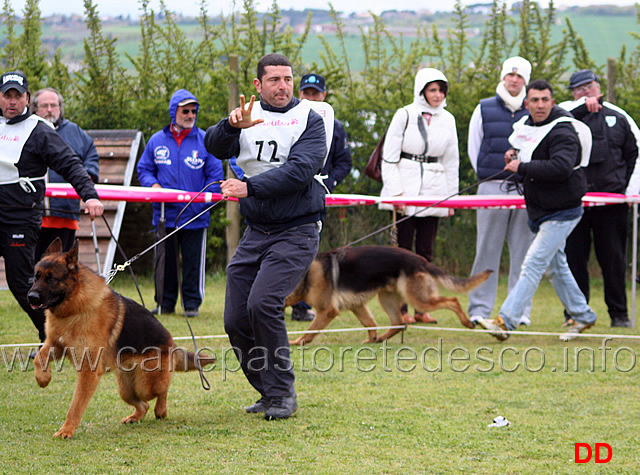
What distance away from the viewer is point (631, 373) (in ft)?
19.9

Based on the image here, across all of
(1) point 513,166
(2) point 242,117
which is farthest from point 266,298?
(1) point 513,166

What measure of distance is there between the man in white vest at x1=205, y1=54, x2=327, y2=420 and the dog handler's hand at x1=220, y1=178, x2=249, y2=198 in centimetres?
11

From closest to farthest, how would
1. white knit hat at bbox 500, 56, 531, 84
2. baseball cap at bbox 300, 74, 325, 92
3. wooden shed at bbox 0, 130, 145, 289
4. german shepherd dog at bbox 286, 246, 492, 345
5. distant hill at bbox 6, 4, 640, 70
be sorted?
german shepherd dog at bbox 286, 246, 492, 345 < baseball cap at bbox 300, 74, 325, 92 < white knit hat at bbox 500, 56, 531, 84 < wooden shed at bbox 0, 130, 145, 289 < distant hill at bbox 6, 4, 640, 70

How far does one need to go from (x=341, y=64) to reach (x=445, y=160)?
13.4 feet

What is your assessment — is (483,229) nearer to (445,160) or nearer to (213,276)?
(445,160)

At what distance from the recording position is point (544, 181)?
6.94m

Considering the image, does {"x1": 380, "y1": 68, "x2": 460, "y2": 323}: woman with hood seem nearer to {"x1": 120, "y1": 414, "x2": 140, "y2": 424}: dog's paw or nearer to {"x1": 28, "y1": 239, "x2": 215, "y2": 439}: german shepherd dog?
{"x1": 28, "y1": 239, "x2": 215, "y2": 439}: german shepherd dog

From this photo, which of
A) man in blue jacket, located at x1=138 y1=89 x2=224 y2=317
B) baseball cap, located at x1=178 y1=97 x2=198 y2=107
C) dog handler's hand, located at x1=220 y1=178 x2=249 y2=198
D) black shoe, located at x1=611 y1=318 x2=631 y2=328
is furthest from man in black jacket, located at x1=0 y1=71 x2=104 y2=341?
black shoe, located at x1=611 y1=318 x2=631 y2=328

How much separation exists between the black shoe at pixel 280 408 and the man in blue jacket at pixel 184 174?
3674 millimetres

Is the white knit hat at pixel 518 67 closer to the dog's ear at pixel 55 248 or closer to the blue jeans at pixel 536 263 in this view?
the blue jeans at pixel 536 263

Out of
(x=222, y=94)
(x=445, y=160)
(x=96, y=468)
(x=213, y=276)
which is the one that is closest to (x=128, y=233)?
(x=213, y=276)

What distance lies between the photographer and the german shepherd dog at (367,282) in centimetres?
725

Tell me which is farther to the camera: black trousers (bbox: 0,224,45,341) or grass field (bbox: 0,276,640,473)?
black trousers (bbox: 0,224,45,341)

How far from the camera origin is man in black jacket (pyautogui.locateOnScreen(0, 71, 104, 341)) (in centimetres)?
561
